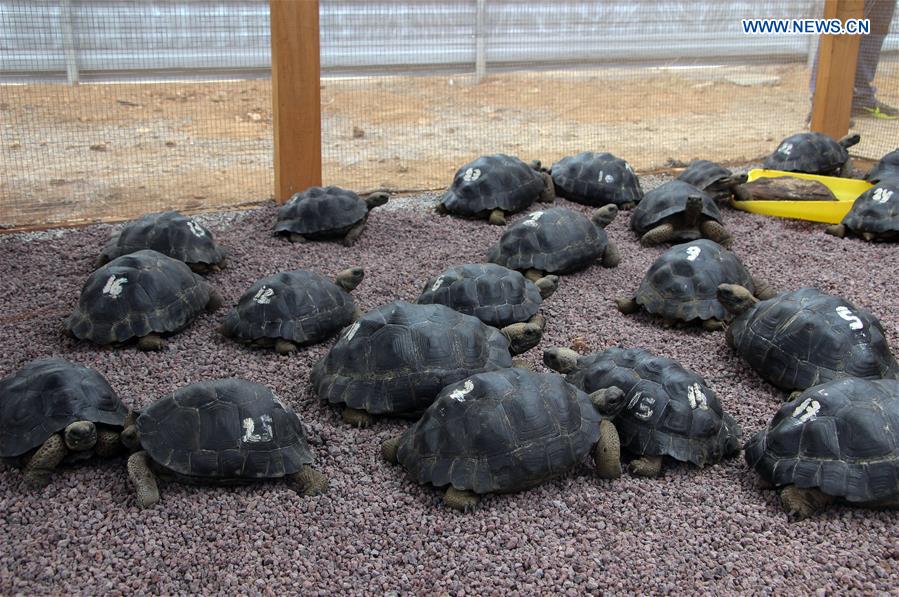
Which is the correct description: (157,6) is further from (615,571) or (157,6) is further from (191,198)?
(615,571)

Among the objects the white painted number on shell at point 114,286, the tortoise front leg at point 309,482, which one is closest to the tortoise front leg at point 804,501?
the tortoise front leg at point 309,482

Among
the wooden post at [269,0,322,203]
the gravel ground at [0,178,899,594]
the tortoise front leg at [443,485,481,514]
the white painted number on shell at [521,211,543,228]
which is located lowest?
the gravel ground at [0,178,899,594]

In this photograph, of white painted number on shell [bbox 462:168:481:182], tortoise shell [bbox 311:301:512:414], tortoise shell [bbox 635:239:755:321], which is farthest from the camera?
white painted number on shell [bbox 462:168:481:182]

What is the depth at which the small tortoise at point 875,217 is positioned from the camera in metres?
6.17

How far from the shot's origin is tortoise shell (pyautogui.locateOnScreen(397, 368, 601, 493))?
3.21 metres

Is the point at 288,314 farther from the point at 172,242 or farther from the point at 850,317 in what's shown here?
the point at 850,317

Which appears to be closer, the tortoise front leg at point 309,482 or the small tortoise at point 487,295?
the tortoise front leg at point 309,482

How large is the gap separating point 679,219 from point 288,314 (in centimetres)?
312

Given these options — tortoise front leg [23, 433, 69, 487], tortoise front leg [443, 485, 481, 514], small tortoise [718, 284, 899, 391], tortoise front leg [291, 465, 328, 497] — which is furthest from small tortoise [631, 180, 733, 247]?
tortoise front leg [23, 433, 69, 487]

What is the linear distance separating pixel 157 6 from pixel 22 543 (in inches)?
198

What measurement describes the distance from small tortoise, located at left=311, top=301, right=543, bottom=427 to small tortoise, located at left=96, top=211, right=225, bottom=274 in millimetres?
1869

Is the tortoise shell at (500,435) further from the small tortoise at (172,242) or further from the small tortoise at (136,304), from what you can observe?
the small tortoise at (172,242)

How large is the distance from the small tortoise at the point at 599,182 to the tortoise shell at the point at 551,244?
1420mm

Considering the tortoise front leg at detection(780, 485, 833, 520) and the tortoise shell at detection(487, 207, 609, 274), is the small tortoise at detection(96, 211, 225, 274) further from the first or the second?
the tortoise front leg at detection(780, 485, 833, 520)
